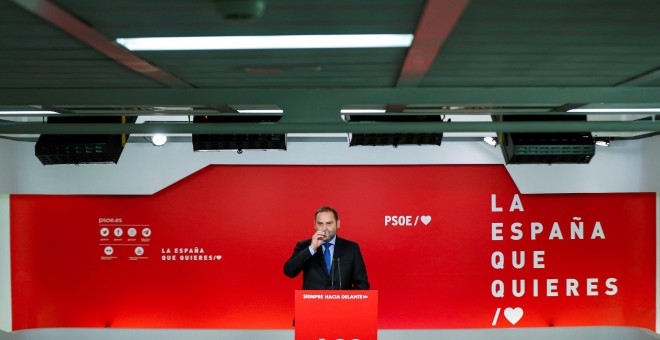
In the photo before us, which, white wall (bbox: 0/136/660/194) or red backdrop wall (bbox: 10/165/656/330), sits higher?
white wall (bbox: 0/136/660/194)

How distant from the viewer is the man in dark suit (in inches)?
159

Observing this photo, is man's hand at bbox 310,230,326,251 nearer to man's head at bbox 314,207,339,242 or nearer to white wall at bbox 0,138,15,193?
man's head at bbox 314,207,339,242

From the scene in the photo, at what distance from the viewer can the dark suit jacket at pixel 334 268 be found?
4047 millimetres

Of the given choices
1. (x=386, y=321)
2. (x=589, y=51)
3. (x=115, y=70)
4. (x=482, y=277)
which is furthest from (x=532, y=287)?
(x=115, y=70)

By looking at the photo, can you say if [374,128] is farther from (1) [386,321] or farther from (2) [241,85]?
(1) [386,321]

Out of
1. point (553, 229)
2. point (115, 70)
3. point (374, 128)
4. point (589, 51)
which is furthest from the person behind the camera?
point (553, 229)

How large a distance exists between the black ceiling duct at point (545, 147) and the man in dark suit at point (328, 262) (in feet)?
5.74

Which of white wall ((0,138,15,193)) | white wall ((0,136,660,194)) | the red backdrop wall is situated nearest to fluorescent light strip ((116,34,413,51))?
white wall ((0,136,660,194))

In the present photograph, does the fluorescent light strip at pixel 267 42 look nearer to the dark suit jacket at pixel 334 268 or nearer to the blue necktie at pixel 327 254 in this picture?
the dark suit jacket at pixel 334 268

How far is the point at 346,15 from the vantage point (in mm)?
1501

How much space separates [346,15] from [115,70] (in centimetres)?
112

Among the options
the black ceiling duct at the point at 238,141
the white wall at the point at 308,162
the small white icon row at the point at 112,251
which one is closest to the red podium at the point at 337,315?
the black ceiling duct at the point at 238,141

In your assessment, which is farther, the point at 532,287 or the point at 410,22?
the point at 532,287

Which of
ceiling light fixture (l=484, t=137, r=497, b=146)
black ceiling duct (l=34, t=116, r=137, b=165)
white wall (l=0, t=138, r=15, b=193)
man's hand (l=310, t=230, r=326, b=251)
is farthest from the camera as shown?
white wall (l=0, t=138, r=15, b=193)
